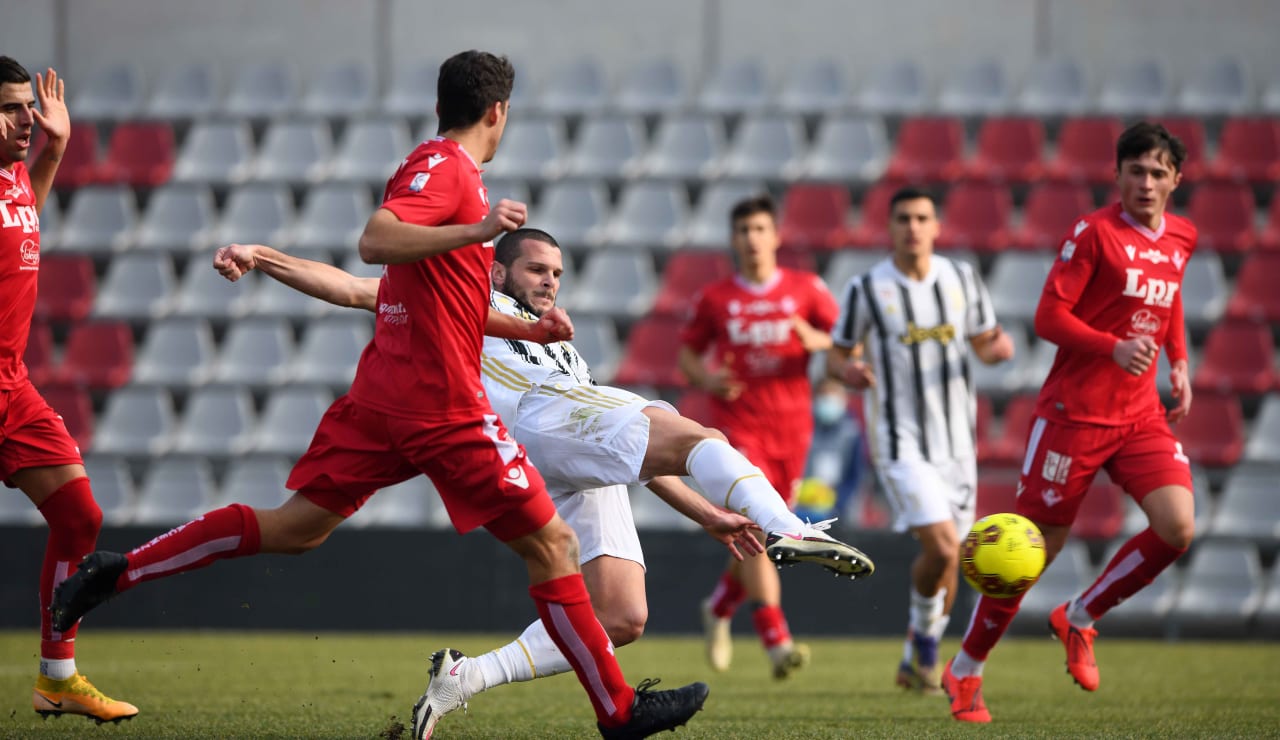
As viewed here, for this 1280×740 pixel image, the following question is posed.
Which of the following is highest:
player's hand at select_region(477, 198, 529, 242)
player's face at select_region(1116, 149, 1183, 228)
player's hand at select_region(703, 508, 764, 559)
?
player's face at select_region(1116, 149, 1183, 228)

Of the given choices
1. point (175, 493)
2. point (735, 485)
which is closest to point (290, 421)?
point (175, 493)

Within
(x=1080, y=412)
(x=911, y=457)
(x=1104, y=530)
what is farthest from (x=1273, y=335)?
(x=1080, y=412)

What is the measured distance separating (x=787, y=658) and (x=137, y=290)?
8.42 meters

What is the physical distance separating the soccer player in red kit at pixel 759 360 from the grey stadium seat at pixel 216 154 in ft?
25.0

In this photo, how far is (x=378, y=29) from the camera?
16312 mm

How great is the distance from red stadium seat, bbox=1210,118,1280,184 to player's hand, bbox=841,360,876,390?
25.3 ft

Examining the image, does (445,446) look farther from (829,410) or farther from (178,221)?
(178,221)

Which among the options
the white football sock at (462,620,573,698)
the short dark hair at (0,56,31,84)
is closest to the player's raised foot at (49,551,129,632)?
the white football sock at (462,620,573,698)

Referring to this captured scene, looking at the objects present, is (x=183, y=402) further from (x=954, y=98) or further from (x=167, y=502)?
(x=954, y=98)

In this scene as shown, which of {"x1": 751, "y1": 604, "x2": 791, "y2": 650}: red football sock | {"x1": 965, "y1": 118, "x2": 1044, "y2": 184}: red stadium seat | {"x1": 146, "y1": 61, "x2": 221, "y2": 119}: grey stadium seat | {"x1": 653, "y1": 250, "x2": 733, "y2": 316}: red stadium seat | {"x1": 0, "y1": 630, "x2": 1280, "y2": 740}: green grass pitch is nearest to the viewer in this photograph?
{"x1": 0, "y1": 630, "x2": 1280, "y2": 740}: green grass pitch

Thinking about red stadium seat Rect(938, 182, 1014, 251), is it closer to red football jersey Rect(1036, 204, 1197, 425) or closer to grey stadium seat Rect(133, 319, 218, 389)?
grey stadium seat Rect(133, 319, 218, 389)

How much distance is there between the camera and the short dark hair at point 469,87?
14.5ft

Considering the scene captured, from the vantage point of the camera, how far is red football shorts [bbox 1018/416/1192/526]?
19.8 feet

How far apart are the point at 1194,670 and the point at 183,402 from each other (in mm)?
9173
